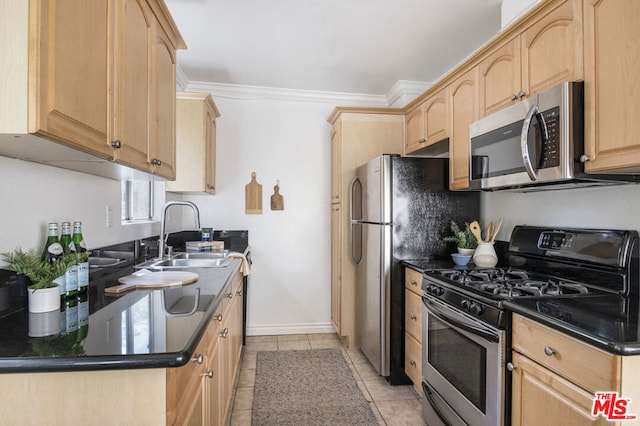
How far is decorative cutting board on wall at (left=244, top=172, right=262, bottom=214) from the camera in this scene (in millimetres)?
3711

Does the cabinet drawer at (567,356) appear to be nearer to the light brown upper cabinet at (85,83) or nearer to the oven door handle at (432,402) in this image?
the oven door handle at (432,402)

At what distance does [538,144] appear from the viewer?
1611 mm

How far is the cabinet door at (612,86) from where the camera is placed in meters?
1.24

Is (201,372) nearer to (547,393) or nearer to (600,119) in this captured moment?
(547,393)

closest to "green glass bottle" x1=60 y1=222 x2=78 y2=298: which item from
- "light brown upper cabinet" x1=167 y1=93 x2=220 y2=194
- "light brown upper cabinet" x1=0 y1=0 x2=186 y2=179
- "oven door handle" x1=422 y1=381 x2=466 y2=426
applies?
"light brown upper cabinet" x1=0 y1=0 x2=186 y2=179

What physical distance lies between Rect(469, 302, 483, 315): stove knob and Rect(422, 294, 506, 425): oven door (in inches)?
1.7

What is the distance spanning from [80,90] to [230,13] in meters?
1.67

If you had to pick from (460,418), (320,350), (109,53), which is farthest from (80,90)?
(320,350)

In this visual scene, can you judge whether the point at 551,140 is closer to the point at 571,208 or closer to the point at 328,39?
the point at 571,208

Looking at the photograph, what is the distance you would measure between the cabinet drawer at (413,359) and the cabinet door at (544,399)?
91cm

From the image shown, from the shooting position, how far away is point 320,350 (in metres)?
3.31

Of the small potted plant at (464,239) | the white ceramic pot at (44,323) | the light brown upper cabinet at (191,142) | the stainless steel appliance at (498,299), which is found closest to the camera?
the white ceramic pot at (44,323)

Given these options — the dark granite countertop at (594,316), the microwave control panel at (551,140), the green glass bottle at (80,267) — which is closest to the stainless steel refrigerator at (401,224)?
the microwave control panel at (551,140)

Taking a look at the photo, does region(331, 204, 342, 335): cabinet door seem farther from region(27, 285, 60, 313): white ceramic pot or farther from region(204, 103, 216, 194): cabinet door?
region(27, 285, 60, 313): white ceramic pot
